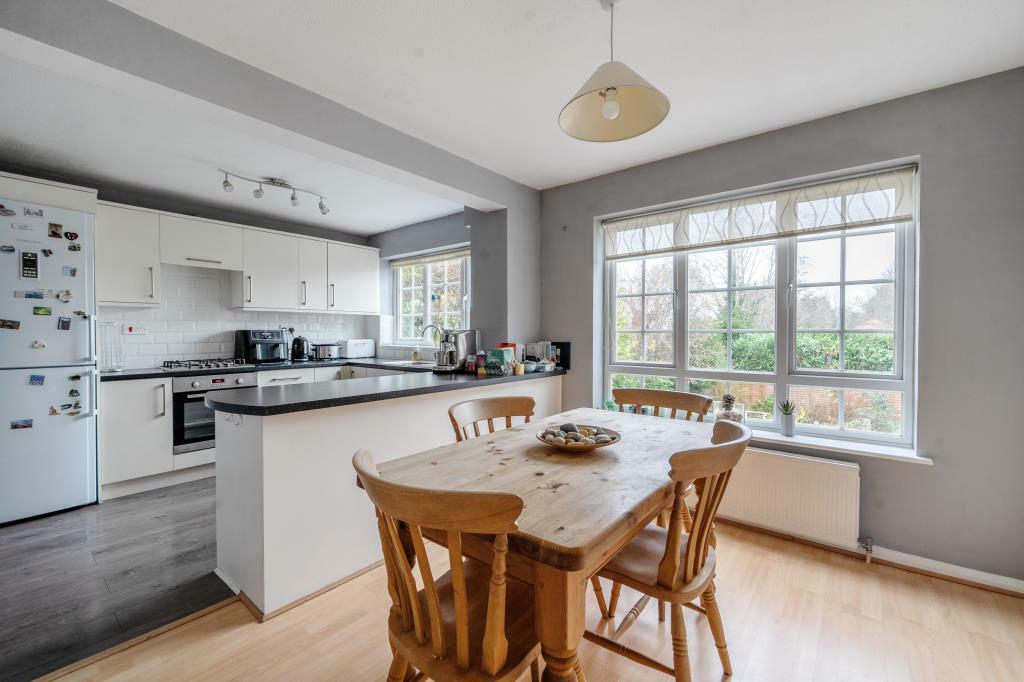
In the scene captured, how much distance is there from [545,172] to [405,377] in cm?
190

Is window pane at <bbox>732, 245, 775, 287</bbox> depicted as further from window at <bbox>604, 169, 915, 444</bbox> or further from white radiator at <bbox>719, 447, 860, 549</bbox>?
white radiator at <bbox>719, 447, 860, 549</bbox>

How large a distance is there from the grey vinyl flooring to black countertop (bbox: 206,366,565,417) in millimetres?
936

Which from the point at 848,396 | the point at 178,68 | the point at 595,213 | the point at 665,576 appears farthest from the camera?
the point at 595,213

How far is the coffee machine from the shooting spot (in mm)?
3104

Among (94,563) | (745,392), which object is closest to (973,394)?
(745,392)

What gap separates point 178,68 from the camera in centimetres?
171

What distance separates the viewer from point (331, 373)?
4371mm

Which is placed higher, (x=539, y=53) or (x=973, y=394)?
(x=539, y=53)

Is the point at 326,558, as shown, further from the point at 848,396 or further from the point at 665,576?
the point at 848,396

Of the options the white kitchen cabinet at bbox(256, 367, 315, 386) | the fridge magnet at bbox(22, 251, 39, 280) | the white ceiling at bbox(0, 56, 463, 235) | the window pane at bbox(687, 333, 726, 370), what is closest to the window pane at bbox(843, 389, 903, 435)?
the window pane at bbox(687, 333, 726, 370)

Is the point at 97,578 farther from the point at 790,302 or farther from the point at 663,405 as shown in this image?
the point at 790,302

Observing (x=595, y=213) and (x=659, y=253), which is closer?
(x=659, y=253)

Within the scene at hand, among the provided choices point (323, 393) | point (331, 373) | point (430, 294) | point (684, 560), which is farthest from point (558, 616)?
point (430, 294)

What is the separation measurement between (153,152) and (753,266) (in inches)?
162
